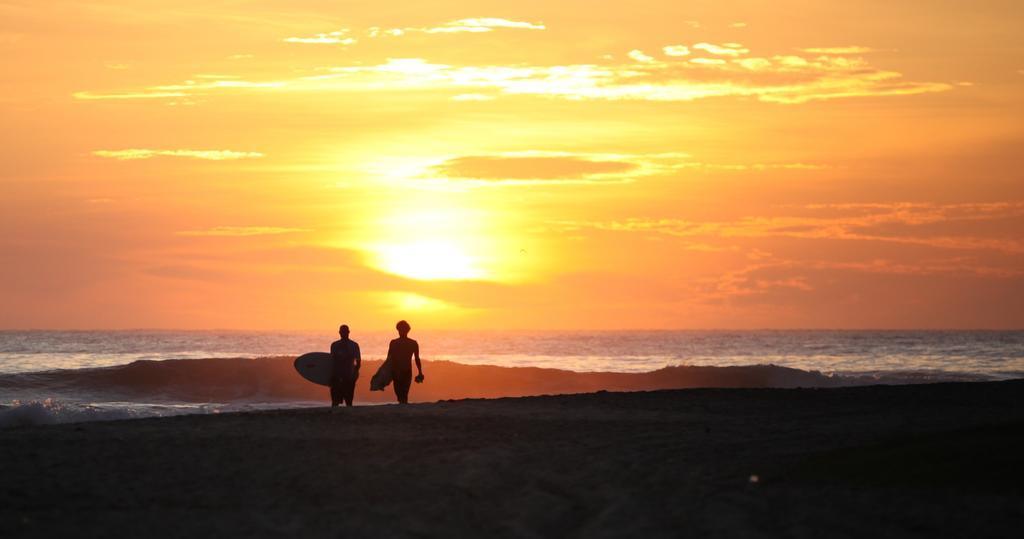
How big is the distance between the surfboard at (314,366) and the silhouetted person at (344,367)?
365cm

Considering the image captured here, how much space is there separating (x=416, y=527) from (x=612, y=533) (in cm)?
160

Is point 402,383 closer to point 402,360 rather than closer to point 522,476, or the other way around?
point 402,360

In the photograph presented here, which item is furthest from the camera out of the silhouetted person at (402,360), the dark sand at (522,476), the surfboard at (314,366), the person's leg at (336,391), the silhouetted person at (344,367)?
the surfboard at (314,366)

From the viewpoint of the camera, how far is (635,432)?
15.0 meters

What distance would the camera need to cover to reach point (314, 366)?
26141 millimetres

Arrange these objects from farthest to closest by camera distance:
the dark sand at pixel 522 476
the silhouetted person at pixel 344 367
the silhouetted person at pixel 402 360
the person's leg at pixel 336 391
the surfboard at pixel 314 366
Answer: the surfboard at pixel 314 366 → the person's leg at pixel 336 391 → the silhouetted person at pixel 344 367 → the silhouetted person at pixel 402 360 → the dark sand at pixel 522 476

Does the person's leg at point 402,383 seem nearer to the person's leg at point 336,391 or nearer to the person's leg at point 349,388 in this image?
the person's leg at point 349,388

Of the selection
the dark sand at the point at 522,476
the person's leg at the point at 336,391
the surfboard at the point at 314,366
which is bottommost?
the dark sand at the point at 522,476

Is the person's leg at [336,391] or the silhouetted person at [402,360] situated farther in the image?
the person's leg at [336,391]

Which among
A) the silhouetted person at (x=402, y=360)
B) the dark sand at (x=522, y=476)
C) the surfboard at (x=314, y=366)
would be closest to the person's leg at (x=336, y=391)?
the silhouetted person at (x=402, y=360)

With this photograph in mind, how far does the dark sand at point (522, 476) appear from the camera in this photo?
30.6 feet

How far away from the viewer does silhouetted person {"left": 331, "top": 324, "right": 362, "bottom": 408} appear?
2138cm

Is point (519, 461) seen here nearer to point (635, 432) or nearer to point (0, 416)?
point (635, 432)

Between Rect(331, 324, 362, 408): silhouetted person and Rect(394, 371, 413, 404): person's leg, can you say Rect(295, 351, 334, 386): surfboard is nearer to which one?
Rect(331, 324, 362, 408): silhouetted person
